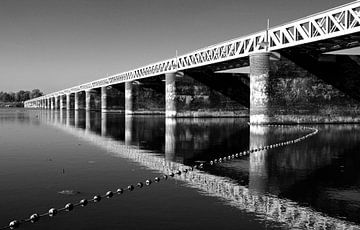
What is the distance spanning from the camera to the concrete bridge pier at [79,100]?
150 meters

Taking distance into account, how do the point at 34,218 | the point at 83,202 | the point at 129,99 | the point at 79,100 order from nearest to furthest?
the point at 34,218 → the point at 83,202 → the point at 129,99 → the point at 79,100

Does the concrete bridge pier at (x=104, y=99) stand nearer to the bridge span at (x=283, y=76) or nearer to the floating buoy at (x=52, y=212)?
the bridge span at (x=283, y=76)

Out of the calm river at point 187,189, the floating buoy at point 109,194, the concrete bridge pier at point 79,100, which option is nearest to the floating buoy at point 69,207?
the calm river at point 187,189

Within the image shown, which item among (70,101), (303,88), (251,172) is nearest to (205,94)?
(303,88)

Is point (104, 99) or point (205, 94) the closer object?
point (205, 94)

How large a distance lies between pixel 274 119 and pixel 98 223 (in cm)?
3996

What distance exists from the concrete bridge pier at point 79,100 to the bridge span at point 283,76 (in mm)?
84102

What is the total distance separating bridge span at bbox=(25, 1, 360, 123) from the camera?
41963 mm

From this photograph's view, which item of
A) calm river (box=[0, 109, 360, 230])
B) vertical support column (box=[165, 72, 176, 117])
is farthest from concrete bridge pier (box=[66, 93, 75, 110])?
calm river (box=[0, 109, 360, 230])

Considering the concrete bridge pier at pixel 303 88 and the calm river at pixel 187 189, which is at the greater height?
the concrete bridge pier at pixel 303 88

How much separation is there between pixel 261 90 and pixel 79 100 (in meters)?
116

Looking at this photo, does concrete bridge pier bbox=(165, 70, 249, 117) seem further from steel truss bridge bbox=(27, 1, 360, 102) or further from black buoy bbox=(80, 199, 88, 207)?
black buoy bbox=(80, 199, 88, 207)

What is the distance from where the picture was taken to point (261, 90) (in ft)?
153

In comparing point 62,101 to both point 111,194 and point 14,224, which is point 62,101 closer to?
point 111,194
